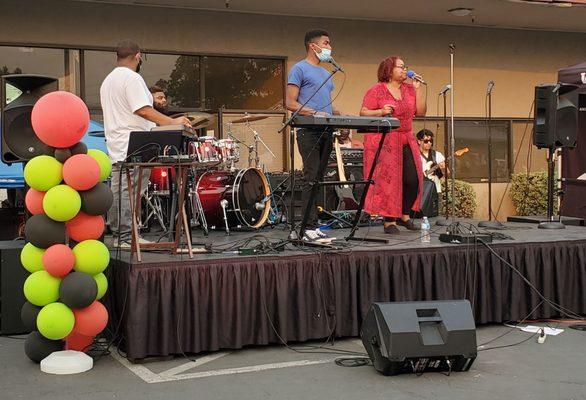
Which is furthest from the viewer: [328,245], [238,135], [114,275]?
[238,135]

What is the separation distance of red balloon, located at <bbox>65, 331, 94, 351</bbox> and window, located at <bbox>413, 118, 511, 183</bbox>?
31.2 feet

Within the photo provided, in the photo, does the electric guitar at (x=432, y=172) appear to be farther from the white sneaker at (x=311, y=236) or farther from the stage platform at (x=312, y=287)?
the white sneaker at (x=311, y=236)

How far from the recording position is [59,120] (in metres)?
5.21

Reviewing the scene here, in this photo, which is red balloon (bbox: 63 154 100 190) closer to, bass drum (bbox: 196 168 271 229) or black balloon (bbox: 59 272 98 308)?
black balloon (bbox: 59 272 98 308)

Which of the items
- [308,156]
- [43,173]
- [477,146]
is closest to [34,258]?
[43,173]

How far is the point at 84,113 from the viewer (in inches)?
211

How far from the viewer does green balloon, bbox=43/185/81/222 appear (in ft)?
17.0

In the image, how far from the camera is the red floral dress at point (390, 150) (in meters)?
7.75

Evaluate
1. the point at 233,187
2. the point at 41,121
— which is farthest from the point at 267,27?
the point at 41,121

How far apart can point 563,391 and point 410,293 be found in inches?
71.2

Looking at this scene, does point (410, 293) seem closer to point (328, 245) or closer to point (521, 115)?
point (328, 245)

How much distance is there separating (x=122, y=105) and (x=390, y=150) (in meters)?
2.62

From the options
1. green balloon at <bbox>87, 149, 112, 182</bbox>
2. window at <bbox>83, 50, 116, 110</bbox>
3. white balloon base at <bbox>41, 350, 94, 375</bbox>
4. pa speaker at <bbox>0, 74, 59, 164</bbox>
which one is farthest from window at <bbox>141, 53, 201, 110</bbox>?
white balloon base at <bbox>41, 350, 94, 375</bbox>

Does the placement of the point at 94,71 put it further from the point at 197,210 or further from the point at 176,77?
the point at 197,210
